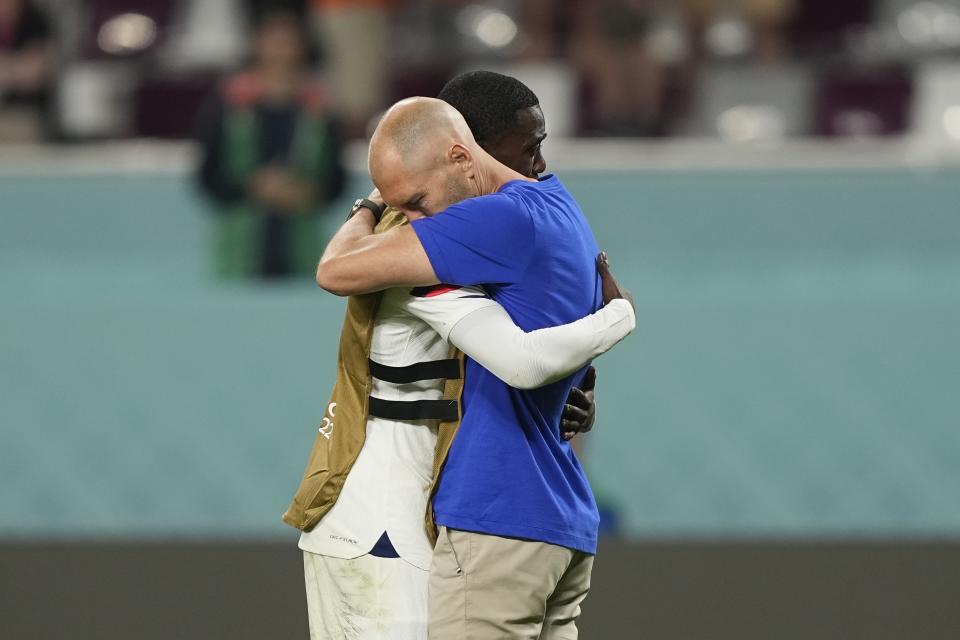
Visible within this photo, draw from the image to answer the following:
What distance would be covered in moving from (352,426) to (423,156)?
444 mm

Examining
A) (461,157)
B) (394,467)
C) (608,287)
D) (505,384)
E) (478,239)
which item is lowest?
(394,467)

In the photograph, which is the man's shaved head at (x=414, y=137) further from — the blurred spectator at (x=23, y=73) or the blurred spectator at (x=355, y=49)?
the blurred spectator at (x=23, y=73)

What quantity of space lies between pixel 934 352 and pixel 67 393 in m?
3.16

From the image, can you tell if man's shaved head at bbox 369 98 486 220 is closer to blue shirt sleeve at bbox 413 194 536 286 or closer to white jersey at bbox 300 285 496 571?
blue shirt sleeve at bbox 413 194 536 286

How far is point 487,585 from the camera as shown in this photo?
2.20m

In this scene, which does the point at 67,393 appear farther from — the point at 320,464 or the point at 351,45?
the point at 320,464

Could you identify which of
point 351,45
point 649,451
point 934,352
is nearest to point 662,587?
point 649,451

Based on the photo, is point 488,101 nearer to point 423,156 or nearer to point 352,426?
point 423,156

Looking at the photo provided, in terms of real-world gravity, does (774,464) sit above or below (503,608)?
below

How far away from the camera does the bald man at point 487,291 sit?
7.13ft

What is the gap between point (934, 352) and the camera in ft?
17.0

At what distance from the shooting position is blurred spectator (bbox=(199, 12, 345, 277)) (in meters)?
5.20

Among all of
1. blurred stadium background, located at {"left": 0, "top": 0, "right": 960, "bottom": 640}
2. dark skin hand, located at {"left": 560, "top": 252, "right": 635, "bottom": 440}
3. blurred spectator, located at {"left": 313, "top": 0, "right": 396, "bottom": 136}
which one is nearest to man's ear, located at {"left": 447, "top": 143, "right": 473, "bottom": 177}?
dark skin hand, located at {"left": 560, "top": 252, "right": 635, "bottom": 440}

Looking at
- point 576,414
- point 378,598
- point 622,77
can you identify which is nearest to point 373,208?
point 576,414
